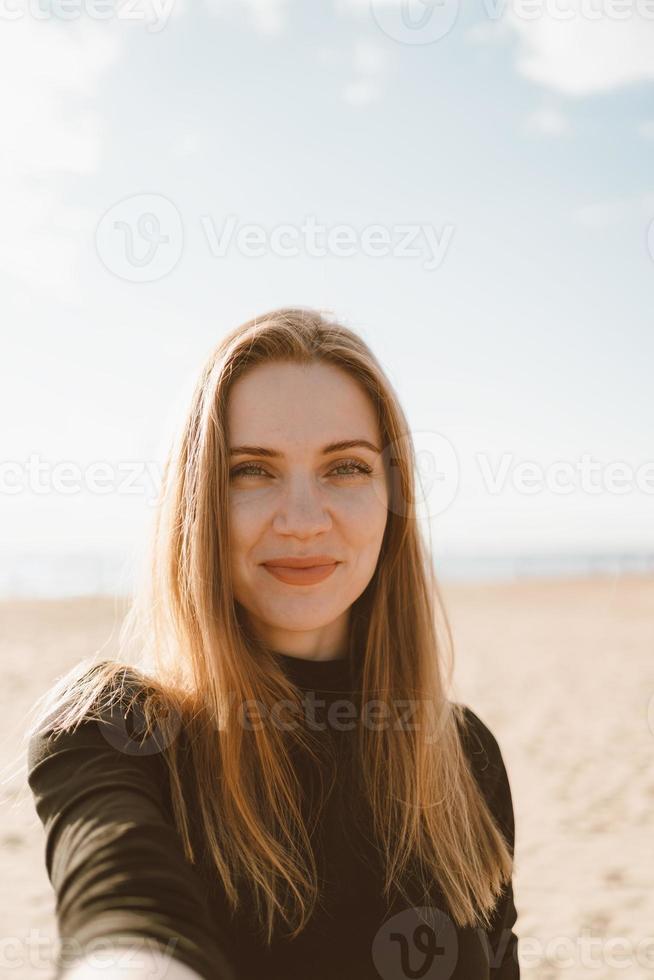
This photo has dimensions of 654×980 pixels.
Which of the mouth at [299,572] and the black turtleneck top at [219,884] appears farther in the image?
the mouth at [299,572]

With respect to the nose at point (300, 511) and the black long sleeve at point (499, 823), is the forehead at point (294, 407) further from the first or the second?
the black long sleeve at point (499, 823)

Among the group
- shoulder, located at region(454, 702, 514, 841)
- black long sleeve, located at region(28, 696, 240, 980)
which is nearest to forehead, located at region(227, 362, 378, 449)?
black long sleeve, located at region(28, 696, 240, 980)

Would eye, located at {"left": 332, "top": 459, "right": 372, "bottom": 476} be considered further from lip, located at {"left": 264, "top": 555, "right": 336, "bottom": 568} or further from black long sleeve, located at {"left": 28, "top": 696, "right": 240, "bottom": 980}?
black long sleeve, located at {"left": 28, "top": 696, "right": 240, "bottom": 980}

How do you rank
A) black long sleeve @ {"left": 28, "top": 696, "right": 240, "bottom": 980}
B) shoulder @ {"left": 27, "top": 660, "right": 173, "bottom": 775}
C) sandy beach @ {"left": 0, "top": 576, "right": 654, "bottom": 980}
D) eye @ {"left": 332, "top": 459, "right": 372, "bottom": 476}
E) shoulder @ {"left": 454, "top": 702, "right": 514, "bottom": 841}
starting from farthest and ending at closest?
sandy beach @ {"left": 0, "top": 576, "right": 654, "bottom": 980}
shoulder @ {"left": 454, "top": 702, "right": 514, "bottom": 841}
eye @ {"left": 332, "top": 459, "right": 372, "bottom": 476}
shoulder @ {"left": 27, "top": 660, "right": 173, "bottom": 775}
black long sleeve @ {"left": 28, "top": 696, "right": 240, "bottom": 980}

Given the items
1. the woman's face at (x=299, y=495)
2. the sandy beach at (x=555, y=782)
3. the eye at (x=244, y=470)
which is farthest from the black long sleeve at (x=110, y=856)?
the eye at (x=244, y=470)

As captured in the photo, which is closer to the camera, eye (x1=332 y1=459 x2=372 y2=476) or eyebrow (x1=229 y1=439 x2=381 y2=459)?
eyebrow (x1=229 y1=439 x2=381 y2=459)

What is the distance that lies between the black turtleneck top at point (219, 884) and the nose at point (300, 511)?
0.38m

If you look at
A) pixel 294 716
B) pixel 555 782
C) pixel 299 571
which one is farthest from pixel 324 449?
pixel 555 782

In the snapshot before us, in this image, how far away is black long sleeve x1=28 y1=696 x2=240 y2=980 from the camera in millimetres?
1231

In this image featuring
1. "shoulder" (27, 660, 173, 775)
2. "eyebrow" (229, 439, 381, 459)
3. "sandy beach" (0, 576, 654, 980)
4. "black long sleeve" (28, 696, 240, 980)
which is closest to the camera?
"black long sleeve" (28, 696, 240, 980)

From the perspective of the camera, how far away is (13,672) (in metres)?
12.5

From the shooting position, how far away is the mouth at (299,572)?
6.83ft

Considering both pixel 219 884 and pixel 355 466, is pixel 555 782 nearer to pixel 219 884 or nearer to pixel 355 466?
pixel 355 466

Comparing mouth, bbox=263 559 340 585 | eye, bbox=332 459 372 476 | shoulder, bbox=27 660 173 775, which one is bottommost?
shoulder, bbox=27 660 173 775
